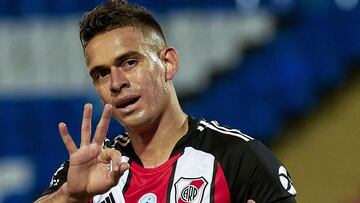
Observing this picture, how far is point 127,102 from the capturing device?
7.44 ft

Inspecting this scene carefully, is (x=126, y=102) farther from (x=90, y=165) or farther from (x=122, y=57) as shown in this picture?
(x=90, y=165)

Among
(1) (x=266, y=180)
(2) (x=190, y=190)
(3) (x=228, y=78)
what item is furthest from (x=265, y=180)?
(3) (x=228, y=78)

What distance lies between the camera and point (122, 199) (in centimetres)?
231

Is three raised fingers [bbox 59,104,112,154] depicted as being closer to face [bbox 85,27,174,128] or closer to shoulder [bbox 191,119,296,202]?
face [bbox 85,27,174,128]

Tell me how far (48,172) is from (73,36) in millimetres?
822

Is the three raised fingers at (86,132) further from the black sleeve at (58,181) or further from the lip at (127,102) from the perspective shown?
the black sleeve at (58,181)

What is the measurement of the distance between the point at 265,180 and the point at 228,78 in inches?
99.9

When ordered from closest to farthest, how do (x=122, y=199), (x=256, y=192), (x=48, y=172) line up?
1. (x=256, y=192)
2. (x=122, y=199)
3. (x=48, y=172)

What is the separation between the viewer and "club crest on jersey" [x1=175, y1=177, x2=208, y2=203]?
2.26 metres

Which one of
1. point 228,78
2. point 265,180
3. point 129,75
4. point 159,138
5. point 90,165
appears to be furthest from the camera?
point 228,78

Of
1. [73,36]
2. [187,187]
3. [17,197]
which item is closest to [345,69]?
[73,36]

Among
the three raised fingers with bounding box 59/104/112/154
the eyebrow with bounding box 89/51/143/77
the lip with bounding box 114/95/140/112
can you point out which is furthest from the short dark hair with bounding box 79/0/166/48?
the three raised fingers with bounding box 59/104/112/154

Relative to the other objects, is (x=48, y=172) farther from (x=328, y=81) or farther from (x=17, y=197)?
(x=328, y=81)

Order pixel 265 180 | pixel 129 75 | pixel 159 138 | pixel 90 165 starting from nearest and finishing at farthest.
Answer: pixel 90 165, pixel 265 180, pixel 129 75, pixel 159 138
